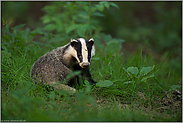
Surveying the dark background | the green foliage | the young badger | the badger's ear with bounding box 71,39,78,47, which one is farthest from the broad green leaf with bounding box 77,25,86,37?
the dark background

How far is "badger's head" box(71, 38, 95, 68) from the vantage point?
2.90 m

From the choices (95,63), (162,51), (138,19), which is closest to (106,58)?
(95,63)

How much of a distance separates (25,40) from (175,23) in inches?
245

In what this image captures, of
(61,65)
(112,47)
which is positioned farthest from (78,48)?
(112,47)

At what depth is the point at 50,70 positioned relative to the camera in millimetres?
3215

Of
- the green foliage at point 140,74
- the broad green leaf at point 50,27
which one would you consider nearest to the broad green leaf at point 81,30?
the broad green leaf at point 50,27

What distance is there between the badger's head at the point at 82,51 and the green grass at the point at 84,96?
1.41 feet

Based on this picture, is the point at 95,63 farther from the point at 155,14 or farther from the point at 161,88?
the point at 155,14

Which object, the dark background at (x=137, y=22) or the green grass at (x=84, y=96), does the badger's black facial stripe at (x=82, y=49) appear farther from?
the dark background at (x=137, y=22)

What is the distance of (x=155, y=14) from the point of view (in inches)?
352

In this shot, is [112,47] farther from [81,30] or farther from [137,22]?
[137,22]

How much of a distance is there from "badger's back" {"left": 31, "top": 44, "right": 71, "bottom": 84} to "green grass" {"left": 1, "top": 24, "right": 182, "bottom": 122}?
0.47 ft

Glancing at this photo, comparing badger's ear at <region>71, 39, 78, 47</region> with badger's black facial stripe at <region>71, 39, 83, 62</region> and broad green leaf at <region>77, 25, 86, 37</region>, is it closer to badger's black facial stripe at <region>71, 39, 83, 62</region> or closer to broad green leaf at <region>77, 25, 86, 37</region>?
badger's black facial stripe at <region>71, 39, 83, 62</region>

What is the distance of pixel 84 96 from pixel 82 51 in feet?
2.64
